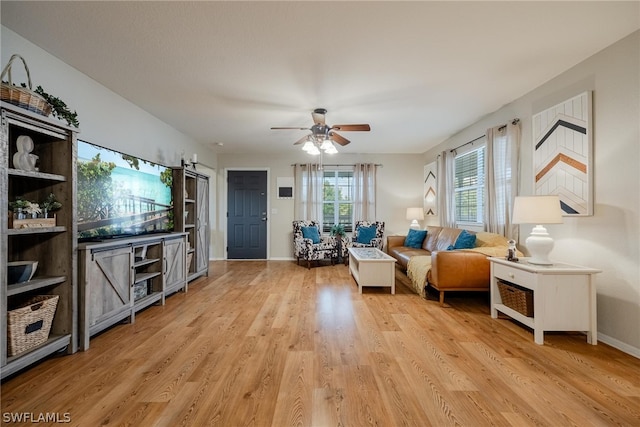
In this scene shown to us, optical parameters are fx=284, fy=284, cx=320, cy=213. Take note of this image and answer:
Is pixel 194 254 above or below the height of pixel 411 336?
above

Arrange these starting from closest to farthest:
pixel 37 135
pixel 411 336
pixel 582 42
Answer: pixel 37 135, pixel 582 42, pixel 411 336

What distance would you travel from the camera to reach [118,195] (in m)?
2.92

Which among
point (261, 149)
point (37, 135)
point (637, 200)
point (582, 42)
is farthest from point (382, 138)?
point (37, 135)

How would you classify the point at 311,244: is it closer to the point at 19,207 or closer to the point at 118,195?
the point at 118,195

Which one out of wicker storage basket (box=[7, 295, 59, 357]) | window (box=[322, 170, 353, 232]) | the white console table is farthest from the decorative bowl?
window (box=[322, 170, 353, 232])

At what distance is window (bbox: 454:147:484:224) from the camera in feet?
14.7

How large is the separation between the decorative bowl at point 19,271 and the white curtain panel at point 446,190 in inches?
214

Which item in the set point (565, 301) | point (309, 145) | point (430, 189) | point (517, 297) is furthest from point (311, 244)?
point (565, 301)

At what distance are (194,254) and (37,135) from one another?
106 inches

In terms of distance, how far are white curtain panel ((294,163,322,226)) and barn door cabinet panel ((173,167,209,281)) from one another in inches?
87.2

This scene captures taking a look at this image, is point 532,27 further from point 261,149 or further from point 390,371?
point 261,149

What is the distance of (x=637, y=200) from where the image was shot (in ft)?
7.13

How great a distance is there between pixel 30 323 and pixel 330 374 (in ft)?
6.60

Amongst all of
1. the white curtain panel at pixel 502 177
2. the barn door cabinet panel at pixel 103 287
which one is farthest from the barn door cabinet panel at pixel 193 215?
the white curtain panel at pixel 502 177
